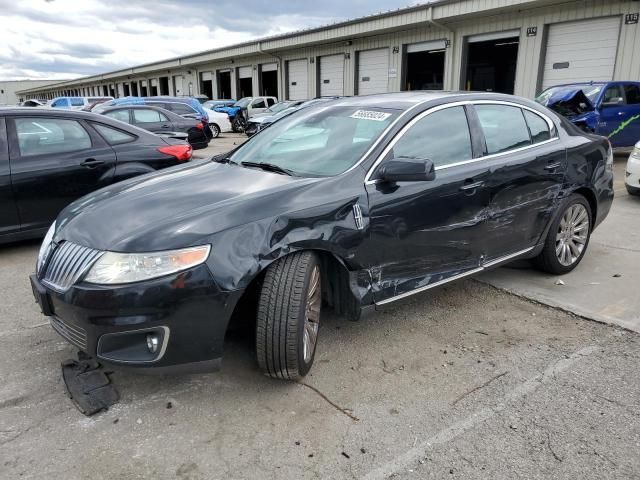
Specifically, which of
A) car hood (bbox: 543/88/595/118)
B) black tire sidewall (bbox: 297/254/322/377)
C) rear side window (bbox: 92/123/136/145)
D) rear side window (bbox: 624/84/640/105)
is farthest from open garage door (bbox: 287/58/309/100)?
black tire sidewall (bbox: 297/254/322/377)

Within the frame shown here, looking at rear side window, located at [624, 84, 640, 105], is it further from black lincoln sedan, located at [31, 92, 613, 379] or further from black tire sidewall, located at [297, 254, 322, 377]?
black tire sidewall, located at [297, 254, 322, 377]

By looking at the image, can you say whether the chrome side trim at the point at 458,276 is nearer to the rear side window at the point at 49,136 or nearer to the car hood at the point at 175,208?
the car hood at the point at 175,208

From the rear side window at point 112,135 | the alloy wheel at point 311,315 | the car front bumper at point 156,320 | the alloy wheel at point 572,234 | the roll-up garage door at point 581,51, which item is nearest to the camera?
the car front bumper at point 156,320

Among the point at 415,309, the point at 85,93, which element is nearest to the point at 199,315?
the point at 415,309

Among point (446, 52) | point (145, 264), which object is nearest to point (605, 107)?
point (446, 52)

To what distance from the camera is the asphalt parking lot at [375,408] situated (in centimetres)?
229

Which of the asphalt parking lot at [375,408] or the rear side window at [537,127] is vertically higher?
the rear side window at [537,127]

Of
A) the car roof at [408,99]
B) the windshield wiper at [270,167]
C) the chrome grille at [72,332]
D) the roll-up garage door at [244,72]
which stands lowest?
the chrome grille at [72,332]

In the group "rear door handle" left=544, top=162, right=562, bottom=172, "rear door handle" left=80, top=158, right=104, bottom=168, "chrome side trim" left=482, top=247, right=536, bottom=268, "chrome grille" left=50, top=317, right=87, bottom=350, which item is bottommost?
"chrome grille" left=50, top=317, right=87, bottom=350

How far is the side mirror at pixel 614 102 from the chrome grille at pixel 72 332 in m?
12.3

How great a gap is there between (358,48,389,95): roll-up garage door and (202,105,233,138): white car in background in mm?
6166

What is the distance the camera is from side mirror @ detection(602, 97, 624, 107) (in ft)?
38.7

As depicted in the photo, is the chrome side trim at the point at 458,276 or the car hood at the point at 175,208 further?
the chrome side trim at the point at 458,276

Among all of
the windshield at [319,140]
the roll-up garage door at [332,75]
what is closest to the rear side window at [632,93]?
the windshield at [319,140]
